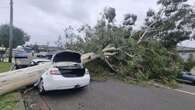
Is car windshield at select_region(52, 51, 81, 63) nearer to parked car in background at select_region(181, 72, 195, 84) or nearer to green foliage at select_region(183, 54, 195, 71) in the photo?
parked car in background at select_region(181, 72, 195, 84)

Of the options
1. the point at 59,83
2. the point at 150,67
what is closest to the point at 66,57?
the point at 59,83

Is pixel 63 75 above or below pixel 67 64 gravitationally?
below

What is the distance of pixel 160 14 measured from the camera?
56.4 ft

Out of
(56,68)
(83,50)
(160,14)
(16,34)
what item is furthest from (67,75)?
(16,34)

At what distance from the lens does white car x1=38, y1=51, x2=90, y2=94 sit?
7766mm

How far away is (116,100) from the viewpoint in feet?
24.7

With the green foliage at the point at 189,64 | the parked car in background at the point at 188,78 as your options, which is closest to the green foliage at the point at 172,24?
the parked car in background at the point at 188,78

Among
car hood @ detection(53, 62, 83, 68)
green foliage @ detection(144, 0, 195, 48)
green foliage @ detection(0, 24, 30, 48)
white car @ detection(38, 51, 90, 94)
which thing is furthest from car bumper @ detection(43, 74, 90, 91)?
green foliage @ detection(0, 24, 30, 48)

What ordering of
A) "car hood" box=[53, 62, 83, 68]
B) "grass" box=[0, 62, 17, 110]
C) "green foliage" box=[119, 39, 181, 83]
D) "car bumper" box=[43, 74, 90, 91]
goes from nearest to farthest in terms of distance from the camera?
"grass" box=[0, 62, 17, 110] < "car bumper" box=[43, 74, 90, 91] < "car hood" box=[53, 62, 83, 68] < "green foliage" box=[119, 39, 181, 83]

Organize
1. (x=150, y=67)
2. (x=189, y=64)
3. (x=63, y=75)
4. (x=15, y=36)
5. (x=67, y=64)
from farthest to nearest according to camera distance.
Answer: (x=15, y=36), (x=189, y=64), (x=150, y=67), (x=67, y=64), (x=63, y=75)

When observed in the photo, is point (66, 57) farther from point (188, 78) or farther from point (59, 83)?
point (188, 78)

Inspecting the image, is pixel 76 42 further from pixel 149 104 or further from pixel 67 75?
pixel 149 104

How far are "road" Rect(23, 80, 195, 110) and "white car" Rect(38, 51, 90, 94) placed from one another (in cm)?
44

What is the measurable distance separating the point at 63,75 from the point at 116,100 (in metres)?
2.13
